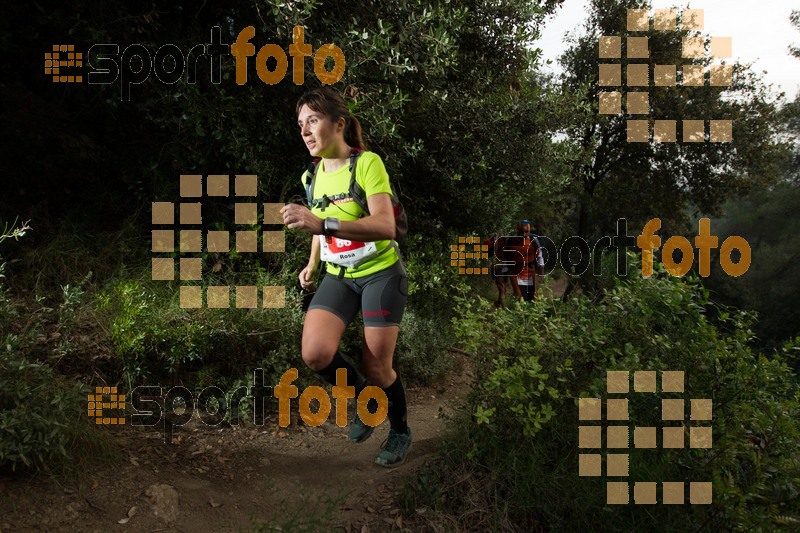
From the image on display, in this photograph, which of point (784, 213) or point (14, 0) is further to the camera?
point (784, 213)

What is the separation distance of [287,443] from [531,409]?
8.26 ft

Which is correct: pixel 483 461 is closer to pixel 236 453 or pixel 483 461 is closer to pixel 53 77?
pixel 236 453

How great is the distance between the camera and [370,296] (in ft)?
13.9

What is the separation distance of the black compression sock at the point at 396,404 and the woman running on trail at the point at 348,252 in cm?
15

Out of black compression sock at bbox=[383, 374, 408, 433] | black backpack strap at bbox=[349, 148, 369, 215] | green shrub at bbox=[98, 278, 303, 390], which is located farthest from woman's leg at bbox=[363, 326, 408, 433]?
green shrub at bbox=[98, 278, 303, 390]

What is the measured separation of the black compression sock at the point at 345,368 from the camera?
4.50 meters

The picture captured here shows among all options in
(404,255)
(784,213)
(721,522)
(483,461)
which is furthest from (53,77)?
(784,213)

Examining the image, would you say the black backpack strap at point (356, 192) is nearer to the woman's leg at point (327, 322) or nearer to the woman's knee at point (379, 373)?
the woman's leg at point (327, 322)

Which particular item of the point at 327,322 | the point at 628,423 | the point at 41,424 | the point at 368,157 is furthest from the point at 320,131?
the point at 628,423

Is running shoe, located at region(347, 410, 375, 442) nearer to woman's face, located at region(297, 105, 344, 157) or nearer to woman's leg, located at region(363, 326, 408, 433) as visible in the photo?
woman's leg, located at region(363, 326, 408, 433)

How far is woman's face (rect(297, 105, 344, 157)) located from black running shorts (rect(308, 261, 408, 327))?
0.93 m

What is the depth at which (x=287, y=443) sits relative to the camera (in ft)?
18.9

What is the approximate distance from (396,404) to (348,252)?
1.43 meters

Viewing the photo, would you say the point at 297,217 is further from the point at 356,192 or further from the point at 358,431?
the point at 358,431
